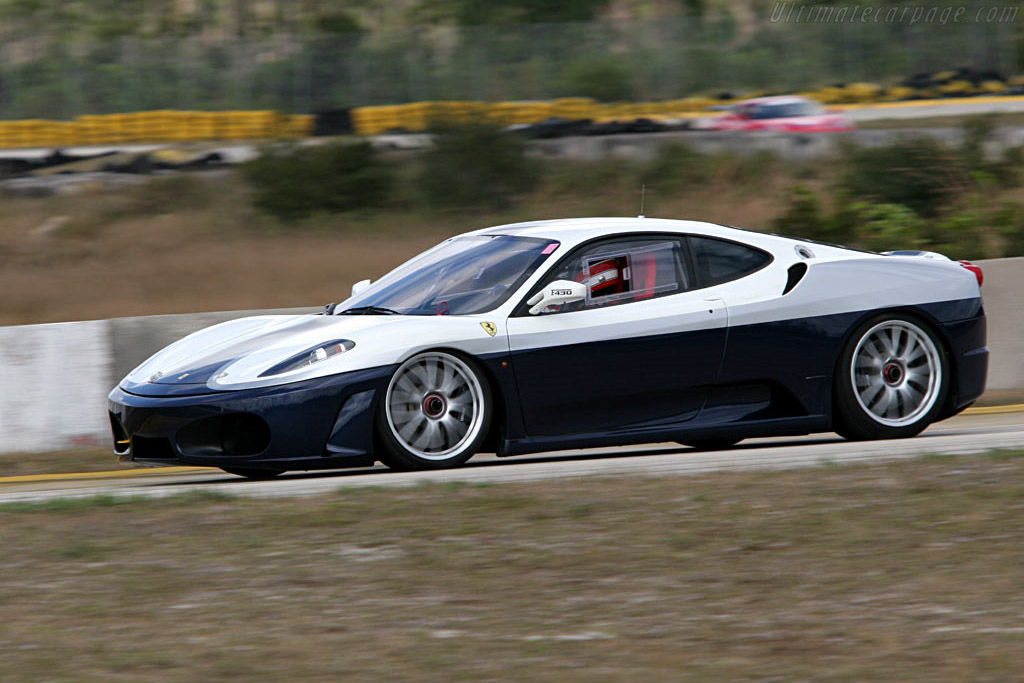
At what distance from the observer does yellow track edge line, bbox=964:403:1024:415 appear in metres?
10.4

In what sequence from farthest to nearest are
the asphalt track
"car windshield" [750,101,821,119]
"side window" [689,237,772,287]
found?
1. "car windshield" [750,101,821,119]
2. "side window" [689,237,772,287]
3. the asphalt track

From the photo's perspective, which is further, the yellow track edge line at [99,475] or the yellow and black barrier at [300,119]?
the yellow and black barrier at [300,119]

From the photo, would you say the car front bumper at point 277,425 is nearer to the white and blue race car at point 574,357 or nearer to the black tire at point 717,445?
the white and blue race car at point 574,357

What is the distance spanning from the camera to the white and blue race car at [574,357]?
6.82m

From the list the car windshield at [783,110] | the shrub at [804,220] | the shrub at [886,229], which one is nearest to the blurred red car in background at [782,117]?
the car windshield at [783,110]

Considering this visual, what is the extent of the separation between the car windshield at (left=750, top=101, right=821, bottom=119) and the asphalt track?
20.6 meters

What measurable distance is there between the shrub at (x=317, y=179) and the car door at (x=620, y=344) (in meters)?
16.5

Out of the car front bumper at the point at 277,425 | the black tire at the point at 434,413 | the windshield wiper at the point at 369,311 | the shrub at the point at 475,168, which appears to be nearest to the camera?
the car front bumper at the point at 277,425

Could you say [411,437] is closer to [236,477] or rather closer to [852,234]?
[236,477]

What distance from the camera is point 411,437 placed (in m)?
7.00

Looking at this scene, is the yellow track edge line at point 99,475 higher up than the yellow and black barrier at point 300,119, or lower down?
lower down

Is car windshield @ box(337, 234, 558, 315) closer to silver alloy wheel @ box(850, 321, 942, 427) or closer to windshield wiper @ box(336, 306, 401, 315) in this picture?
windshield wiper @ box(336, 306, 401, 315)

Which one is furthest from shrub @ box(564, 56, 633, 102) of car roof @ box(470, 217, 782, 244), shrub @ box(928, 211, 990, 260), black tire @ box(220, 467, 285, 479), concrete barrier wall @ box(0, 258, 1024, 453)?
black tire @ box(220, 467, 285, 479)

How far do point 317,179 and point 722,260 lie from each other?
56.4ft
